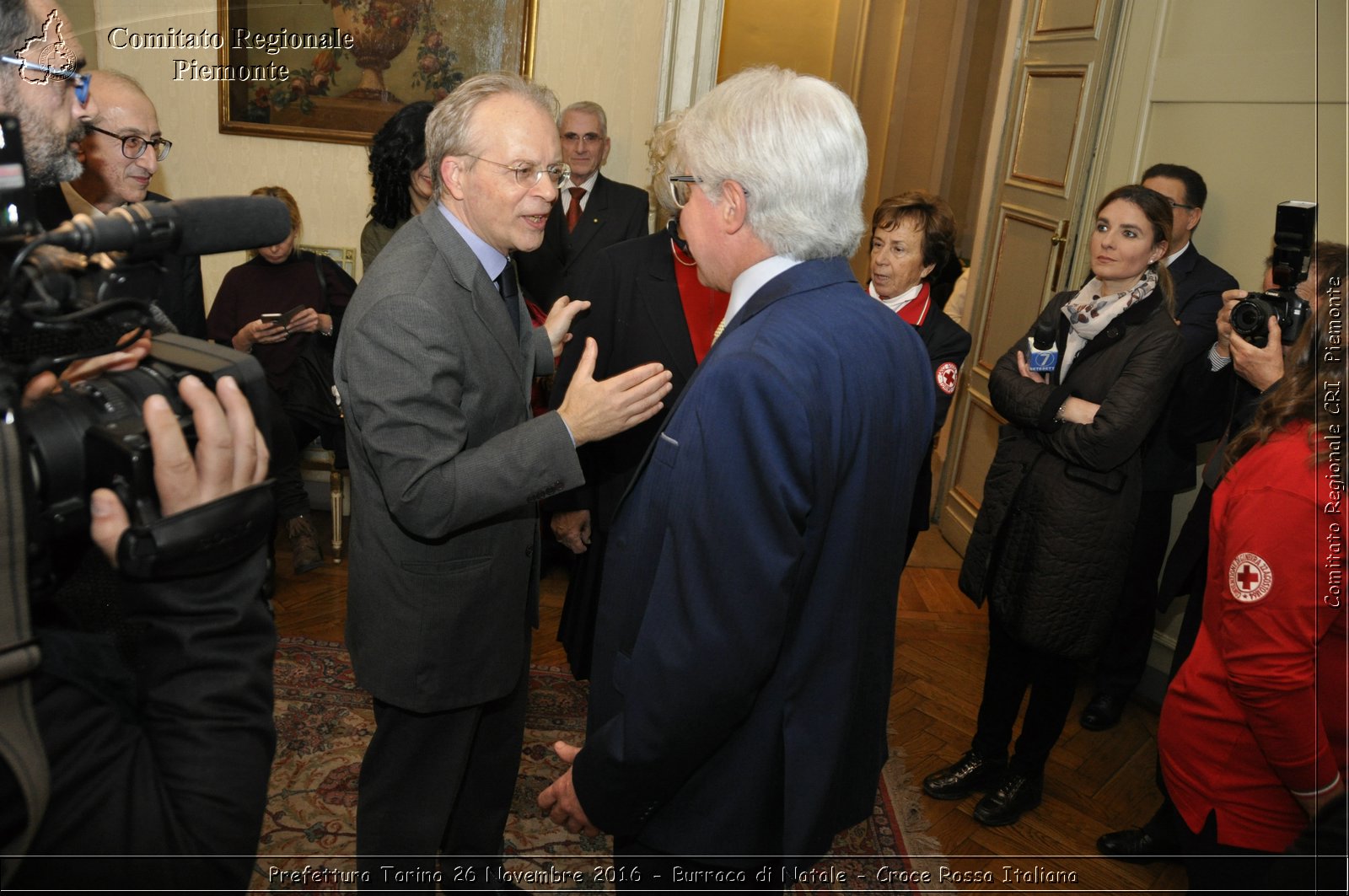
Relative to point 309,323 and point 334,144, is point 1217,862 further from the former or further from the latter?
point 334,144

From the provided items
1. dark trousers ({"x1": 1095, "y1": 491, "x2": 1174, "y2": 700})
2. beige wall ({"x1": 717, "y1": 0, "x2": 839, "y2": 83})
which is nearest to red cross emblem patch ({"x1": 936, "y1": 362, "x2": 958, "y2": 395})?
dark trousers ({"x1": 1095, "y1": 491, "x2": 1174, "y2": 700})

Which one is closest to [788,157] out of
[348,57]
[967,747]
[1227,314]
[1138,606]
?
[1227,314]

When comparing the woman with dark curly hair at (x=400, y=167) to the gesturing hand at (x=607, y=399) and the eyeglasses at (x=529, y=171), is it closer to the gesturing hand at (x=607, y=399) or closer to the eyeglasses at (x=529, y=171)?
the eyeglasses at (x=529, y=171)

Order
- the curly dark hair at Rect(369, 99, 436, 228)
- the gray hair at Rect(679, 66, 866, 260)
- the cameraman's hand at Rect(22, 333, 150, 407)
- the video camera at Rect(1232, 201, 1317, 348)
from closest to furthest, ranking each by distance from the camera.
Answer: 1. the cameraman's hand at Rect(22, 333, 150, 407)
2. the gray hair at Rect(679, 66, 866, 260)
3. the video camera at Rect(1232, 201, 1317, 348)
4. the curly dark hair at Rect(369, 99, 436, 228)

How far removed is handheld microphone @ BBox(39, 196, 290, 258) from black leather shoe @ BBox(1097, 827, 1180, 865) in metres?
2.76

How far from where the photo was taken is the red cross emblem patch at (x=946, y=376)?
291 cm

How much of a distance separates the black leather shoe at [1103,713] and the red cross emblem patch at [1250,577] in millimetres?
2041

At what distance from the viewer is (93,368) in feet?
3.06

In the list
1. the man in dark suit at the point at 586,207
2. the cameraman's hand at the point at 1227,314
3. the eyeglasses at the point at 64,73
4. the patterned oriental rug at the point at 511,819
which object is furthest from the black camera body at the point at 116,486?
the man in dark suit at the point at 586,207

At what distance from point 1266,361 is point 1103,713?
1.55 meters

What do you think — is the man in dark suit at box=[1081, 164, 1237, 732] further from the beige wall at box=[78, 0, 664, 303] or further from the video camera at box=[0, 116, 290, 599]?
the video camera at box=[0, 116, 290, 599]

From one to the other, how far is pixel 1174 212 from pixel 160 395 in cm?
336

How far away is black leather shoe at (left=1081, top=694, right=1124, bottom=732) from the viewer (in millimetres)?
3381

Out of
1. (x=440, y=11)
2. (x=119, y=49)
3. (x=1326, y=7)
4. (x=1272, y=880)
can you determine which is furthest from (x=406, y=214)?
(x=1272, y=880)
